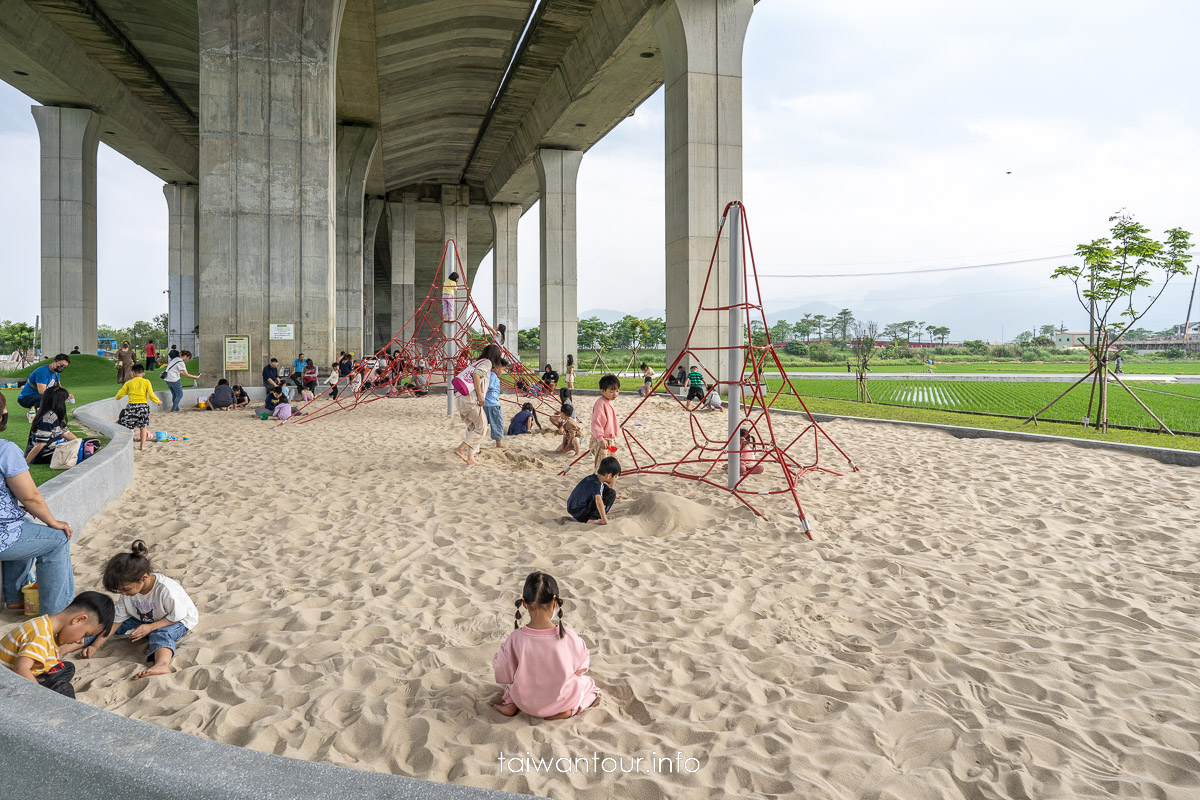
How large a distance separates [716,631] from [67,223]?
28696 millimetres

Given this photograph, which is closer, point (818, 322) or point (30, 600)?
point (30, 600)

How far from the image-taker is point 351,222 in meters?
28.1

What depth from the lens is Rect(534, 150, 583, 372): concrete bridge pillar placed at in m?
28.0

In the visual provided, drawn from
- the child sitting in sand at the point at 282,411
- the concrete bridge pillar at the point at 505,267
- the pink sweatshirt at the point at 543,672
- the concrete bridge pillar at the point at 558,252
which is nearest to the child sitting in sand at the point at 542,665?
the pink sweatshirt at the point at 543,672

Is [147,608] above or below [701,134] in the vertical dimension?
below

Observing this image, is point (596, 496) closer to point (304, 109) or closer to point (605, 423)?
point (605, 423)

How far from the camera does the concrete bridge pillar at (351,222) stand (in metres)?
25.9

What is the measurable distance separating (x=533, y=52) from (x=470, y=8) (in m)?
3.39

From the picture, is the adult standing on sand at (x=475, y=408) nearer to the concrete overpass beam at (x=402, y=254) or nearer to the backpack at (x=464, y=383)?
the backpack at (x=464, y=383)

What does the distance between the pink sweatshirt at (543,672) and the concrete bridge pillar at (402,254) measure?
36592 mm

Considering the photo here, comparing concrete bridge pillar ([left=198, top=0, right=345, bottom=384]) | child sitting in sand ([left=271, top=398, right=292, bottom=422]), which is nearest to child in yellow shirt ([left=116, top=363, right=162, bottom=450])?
child sitting in sand ([left=271, top=398, right=292, bottom=422])

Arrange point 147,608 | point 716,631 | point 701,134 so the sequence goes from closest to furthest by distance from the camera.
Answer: point 147,608
point 716,631
point 701,134

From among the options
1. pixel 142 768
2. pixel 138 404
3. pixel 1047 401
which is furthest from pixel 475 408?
pixel 1047 401

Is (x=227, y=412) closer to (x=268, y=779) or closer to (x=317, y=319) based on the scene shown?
(x=317, y=319)
